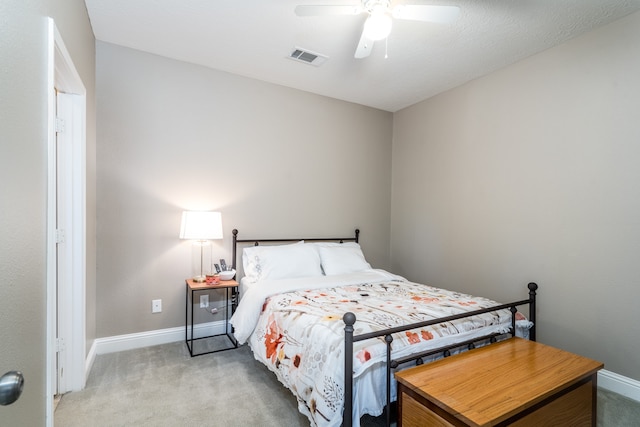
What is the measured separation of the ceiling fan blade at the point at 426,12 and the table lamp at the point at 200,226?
2.21 metres

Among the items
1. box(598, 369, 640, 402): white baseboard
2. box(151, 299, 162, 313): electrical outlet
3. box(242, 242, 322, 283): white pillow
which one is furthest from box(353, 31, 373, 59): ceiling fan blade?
box(598, 369, 640, 402): white baseboard

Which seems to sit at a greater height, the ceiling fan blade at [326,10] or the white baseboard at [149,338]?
the ceiling fan blade at [326,10]

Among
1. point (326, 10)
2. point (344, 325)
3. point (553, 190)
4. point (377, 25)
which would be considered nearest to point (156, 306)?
point (344, 325)

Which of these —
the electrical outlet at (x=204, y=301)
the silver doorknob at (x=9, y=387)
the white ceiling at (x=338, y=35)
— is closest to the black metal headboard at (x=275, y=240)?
the electrical outlet at (x=204, y=301)

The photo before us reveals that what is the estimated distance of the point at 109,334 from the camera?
9.53 feet

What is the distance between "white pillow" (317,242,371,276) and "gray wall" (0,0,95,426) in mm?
2447

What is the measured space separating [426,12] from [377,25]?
30 cm

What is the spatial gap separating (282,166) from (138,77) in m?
1.64

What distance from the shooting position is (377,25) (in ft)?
6.52

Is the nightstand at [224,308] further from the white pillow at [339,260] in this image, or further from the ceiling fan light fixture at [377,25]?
the ceiling fan light fixture at [377,25]

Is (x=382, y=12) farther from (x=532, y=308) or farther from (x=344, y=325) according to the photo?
(x=532, y=308)

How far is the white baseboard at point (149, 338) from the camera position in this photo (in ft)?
9.41

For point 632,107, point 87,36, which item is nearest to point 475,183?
point 632,107

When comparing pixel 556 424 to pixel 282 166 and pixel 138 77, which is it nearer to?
pixel 282 166
